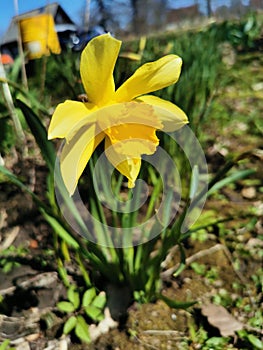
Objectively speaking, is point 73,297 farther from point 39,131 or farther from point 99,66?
point 99,66

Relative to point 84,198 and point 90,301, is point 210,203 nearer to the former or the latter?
point 84,198

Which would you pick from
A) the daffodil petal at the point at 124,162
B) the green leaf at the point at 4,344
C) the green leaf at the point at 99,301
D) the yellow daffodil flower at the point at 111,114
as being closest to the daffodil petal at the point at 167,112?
the yellow daffodil flower at the point at 111,114

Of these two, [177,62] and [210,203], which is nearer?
[177,62]

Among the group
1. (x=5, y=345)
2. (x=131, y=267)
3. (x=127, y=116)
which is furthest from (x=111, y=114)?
(x=5, y=345)

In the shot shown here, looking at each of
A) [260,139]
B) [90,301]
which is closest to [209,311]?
[90,301]

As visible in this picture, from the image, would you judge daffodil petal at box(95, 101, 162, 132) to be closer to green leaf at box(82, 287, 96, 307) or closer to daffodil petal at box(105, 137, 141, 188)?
daffodil petal at box(105, 137, 141, 188)

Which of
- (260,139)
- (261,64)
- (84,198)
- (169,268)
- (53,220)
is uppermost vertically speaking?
(53,220)

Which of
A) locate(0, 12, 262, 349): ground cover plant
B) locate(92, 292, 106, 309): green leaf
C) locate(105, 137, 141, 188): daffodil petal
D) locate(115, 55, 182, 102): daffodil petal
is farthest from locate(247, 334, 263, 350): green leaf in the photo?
locate(115, 55, 182, 102): daffodil petal
